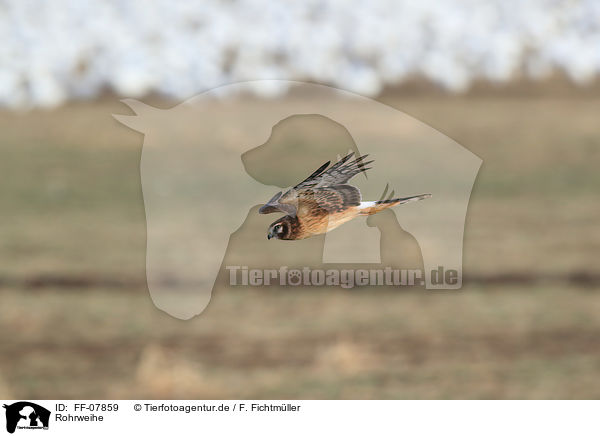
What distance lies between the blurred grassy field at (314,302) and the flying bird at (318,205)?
0.66 feet

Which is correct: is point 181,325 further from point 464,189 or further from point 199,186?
point 464,189

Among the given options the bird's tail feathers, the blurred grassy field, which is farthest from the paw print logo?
the bird's tail feathers

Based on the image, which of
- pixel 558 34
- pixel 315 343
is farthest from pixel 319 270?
pixel 558 34

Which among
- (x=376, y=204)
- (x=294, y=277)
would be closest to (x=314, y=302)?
(x=294, y=277)

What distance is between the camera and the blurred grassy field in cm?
60

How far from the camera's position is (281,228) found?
42 centimetres

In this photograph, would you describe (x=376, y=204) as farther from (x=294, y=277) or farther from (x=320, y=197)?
(x=294, y=277)

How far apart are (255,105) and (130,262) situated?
191mm

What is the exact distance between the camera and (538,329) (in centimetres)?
65
